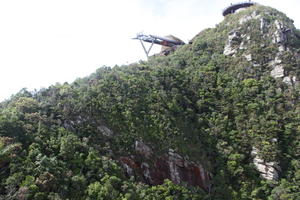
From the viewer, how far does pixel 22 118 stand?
117 ft

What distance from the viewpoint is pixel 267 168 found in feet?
138

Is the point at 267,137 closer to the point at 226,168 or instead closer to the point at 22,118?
the point at 226,168

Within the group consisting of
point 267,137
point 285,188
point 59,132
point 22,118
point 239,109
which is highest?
point 22,118

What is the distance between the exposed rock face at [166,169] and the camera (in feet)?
121

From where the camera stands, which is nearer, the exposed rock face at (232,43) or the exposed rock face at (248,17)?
the exposed rock face at (232,43)

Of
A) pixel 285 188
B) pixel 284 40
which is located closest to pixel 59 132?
pixel 285 188

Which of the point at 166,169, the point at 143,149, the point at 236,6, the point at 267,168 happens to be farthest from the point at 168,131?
the point at 236,6

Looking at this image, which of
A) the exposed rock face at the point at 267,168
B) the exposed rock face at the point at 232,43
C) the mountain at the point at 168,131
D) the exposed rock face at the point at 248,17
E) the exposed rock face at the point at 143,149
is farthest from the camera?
the exposed rock face at the point at 248,17

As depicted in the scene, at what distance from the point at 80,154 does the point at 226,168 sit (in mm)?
19840

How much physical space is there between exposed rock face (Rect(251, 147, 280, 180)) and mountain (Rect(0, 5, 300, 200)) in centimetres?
13

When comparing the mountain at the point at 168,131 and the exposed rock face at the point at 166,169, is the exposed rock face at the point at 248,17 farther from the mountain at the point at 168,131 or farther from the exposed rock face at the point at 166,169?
the exposed rock face at the point at 166,169

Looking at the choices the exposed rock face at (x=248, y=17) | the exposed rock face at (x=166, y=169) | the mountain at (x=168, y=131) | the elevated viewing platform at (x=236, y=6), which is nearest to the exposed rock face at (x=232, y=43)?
the mountain at (x=168, y=131)

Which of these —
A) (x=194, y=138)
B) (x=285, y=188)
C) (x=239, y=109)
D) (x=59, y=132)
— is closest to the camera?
(x=59, y=132)

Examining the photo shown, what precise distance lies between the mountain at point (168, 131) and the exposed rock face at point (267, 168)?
13cm
